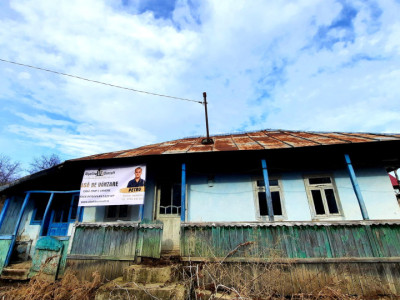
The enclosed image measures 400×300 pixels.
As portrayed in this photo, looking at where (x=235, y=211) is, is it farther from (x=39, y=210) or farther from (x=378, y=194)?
(x=39, y=210)

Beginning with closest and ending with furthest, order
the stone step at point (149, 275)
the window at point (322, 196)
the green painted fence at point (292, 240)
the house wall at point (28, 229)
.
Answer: the stone step at point (149, 275) → the green painted fence at point (292, 240) → the window at point (322, 196) → the house wall at point (28, 229)

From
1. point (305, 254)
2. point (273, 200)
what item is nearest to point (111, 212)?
point (273, 200)

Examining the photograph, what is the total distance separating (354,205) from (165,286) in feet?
21.5

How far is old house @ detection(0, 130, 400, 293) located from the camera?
4824mm

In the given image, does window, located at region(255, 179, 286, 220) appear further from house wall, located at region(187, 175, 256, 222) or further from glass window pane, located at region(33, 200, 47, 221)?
glass window pane, located at region(33, 200, 47, 221)

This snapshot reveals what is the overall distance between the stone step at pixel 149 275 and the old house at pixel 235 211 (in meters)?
0.72

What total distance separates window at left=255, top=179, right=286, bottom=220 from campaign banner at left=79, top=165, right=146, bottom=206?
419 centimetres

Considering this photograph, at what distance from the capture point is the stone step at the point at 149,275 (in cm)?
442

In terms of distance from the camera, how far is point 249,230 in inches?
202

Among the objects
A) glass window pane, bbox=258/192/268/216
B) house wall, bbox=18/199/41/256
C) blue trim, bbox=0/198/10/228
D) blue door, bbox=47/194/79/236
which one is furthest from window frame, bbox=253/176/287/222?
blue trim, bbox=0/198/10/228

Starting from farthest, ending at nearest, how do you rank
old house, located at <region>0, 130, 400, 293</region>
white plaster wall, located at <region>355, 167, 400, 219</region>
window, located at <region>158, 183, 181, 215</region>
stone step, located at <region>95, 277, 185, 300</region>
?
window, located at <region>158, 183, 181, 215</region> < white plaster wall, located at <region>355, 167, 400, 219</region> < old house, located at <region>0, 130, 400, 293</region> < stone step, located at <region>95, 277, 185, 300</region>

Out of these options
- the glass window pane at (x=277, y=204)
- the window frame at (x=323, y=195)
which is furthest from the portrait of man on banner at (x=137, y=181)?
the window frame at (x=323, y=195)

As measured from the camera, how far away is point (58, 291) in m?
4.69

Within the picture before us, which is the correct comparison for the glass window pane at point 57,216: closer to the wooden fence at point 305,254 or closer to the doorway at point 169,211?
the doorway at point 169,211
